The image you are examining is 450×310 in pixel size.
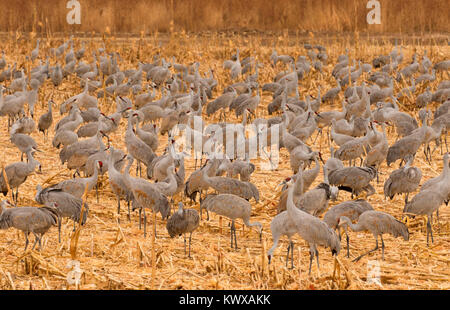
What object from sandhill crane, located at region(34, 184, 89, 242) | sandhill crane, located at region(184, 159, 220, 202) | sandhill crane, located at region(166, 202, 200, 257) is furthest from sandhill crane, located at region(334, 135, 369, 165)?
sandhill crane, located at region(34, 184, 89, 242)

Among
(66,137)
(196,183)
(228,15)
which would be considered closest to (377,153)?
(196,183)

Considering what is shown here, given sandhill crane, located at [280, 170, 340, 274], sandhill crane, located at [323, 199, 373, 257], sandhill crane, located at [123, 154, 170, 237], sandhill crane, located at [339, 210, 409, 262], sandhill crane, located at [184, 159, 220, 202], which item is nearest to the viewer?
sandhill crane, located at [280, 170, 340, 274]

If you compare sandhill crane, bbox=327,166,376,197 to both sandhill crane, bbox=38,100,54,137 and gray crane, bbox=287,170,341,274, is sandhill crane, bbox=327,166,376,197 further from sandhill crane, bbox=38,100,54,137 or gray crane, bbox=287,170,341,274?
sandhill crane, bbox=38,100,54,137

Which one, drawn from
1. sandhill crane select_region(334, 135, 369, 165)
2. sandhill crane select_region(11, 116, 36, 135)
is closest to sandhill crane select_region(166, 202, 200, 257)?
sandhill crane select_region(334, 135, 369, 165)

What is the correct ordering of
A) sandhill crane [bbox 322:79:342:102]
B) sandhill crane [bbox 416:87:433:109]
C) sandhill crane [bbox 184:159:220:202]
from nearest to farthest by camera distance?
sandhill crane [bbox 184:159:220:202]
sandhill crane [bbox 416:87:433:109]
sandhill crane [bbox 322:79:342:102]

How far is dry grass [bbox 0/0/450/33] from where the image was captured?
25.0m

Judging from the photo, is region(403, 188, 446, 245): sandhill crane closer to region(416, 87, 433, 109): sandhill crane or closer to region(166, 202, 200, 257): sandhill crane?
region(166, 202, 200, 257): sandhill crane

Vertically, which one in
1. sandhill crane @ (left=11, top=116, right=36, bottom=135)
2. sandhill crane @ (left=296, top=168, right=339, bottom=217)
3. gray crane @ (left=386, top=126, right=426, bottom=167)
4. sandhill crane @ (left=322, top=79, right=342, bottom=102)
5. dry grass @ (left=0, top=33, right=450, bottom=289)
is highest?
sandhill crane @ (left=322, top=79, right=342, bottom=102)

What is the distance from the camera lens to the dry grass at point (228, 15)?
2503 centimetres

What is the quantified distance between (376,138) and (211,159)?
2.73 m

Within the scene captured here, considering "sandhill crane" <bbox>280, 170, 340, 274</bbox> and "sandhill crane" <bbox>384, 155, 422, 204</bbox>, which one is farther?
"sandhill crane" <bbox>384, 155, 422, 204</bbox>

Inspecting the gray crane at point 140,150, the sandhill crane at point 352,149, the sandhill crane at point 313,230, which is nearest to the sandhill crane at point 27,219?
the sandhill crane at point 313,230

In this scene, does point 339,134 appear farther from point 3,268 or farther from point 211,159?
point 3,268

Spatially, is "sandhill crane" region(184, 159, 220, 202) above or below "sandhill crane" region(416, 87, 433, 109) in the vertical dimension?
below
